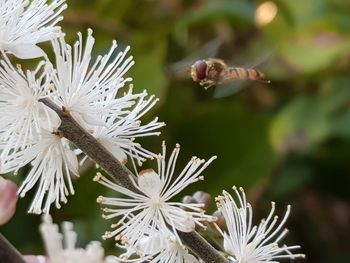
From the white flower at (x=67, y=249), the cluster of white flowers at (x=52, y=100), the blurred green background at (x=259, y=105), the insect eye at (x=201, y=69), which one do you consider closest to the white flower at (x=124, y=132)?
the cluster of white flowers at (x=52, y=100)

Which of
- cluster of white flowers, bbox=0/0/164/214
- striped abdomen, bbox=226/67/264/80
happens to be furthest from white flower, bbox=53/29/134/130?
striped abdomen, bbox=226/67/264/80

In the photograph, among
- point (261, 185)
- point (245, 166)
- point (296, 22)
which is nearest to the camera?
point (261, 185)

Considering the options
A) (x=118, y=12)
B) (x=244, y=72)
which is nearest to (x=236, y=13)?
(x=118, y=12)

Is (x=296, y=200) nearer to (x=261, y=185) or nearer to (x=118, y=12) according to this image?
(x=261, y=185)

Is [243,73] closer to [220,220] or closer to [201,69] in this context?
[201,69]

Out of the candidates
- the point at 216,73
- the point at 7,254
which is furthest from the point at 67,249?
the point at 216,73

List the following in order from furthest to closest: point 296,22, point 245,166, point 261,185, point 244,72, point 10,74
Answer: point 296,22
point 245,166
point 261,185
point 244,72
point 10,74

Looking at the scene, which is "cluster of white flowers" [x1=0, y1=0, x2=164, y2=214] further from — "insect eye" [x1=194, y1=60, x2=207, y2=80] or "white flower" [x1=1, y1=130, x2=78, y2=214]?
"insect eye" [x1=194, y1=60, x2=207, y2=80]

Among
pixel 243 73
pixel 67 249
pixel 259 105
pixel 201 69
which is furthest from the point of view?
pixel 259 105

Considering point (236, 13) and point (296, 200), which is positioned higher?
point (236, 13)
